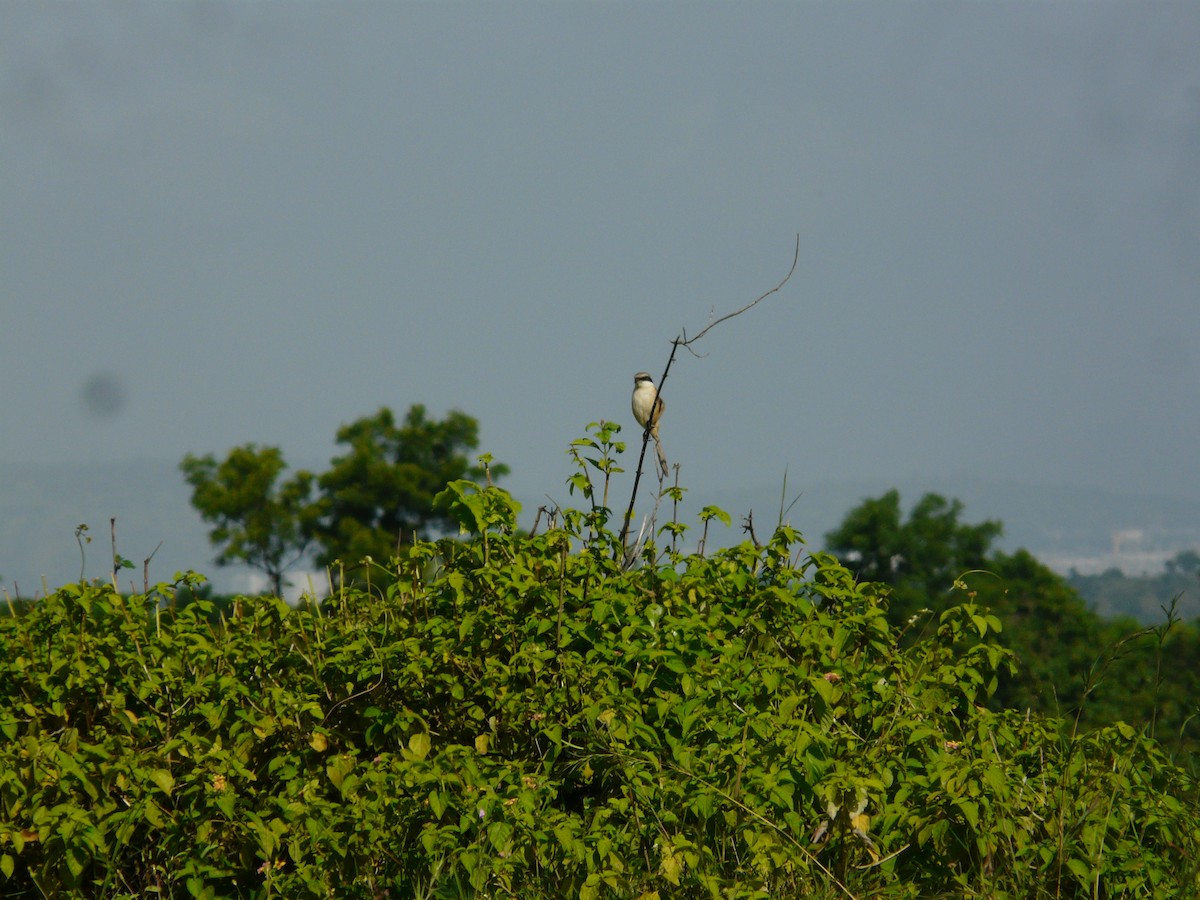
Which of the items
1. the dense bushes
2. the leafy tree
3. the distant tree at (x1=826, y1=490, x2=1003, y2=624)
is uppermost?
the distant tree at (x1=826, y1=490, x2=1003, y2=624)

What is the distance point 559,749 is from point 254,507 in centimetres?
5556

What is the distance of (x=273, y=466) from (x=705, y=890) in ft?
185

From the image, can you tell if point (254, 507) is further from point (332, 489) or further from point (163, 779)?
point (163, 779)

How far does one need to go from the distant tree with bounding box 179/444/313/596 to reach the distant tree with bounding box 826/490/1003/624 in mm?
25695

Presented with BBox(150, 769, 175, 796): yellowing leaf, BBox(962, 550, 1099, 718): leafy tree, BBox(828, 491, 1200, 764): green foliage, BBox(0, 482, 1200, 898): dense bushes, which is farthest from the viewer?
BBox(962, 550, 1099, 718): leafy tree

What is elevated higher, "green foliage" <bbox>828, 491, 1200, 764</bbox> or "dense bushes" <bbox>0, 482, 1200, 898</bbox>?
"green foliage" <bbox>828, 491, 1200, 764</bbox>

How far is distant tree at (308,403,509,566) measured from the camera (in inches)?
2179

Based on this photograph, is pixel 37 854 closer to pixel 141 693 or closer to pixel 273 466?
pixel 141 693

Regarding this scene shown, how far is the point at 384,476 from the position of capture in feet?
183

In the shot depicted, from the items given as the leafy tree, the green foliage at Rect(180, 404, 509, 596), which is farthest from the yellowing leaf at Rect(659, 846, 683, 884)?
the green foliage at Rect(180, 404, 509, 596)

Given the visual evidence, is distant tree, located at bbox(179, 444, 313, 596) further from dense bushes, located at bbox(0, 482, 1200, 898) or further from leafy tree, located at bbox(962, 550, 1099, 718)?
dense bushes, located at bbox(0, 482, 1200, 898)

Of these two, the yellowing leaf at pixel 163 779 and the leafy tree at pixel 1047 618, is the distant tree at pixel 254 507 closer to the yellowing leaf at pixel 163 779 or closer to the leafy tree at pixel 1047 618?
the leafy tree at pixel 1047 618

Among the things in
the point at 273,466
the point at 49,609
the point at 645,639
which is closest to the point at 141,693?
the point at 49,609

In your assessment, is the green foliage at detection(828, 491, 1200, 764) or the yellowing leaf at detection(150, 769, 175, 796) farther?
the green foliage at detection(828, 491, 1200, 764)
